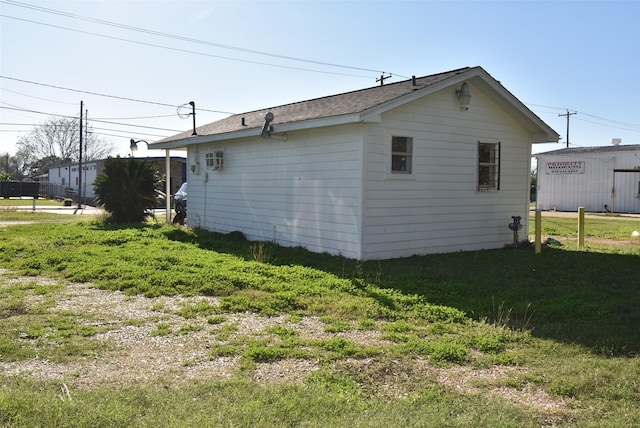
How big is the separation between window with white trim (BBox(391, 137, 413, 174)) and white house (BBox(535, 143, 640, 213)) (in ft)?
65.8

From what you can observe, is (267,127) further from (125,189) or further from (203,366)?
(125,189)

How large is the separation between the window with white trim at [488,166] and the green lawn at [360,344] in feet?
6.53

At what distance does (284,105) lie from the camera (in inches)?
565

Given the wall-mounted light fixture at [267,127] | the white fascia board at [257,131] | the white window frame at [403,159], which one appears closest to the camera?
the white fascia board at [257,131]

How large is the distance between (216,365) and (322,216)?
5.95 m

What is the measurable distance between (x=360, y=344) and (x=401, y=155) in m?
5.55

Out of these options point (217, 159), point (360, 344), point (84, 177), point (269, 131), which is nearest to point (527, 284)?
point (360, 344)

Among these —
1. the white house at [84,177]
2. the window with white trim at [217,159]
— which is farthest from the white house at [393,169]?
the white house at [84,177]

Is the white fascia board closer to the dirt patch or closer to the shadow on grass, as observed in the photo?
the shadow on grass

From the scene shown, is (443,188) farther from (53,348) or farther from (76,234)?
(76,234)

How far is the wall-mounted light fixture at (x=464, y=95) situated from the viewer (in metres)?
10.3

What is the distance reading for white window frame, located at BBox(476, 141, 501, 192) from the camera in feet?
36.6

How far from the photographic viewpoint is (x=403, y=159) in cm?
981

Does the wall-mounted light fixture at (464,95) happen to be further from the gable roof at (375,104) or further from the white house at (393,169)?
the gable roof at (375,104)
